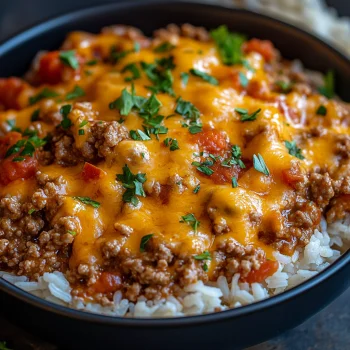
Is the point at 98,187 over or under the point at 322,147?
under

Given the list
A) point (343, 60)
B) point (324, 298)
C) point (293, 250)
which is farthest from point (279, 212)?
point (343, 60)

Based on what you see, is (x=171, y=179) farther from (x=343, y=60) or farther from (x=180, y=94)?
(x=343, y=60)

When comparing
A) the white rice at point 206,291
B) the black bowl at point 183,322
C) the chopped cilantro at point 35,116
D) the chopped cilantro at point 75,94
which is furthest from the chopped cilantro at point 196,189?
the chopped cilantro at point 35,116

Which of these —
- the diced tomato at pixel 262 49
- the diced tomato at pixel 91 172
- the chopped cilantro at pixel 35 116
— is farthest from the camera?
the diced tomato at pixel 262 49

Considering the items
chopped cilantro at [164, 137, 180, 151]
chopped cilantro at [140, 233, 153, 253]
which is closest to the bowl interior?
chopped cilantro at [164, 137, 180, 151]

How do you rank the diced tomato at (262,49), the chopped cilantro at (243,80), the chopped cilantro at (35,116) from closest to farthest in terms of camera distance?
the chopped cilantro at (35,116) < the chopped cilantro at (243,80) < the diced tomato at (262,49)

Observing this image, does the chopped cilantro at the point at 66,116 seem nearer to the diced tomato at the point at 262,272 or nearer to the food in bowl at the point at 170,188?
the food in bowl at the point at 170,188
